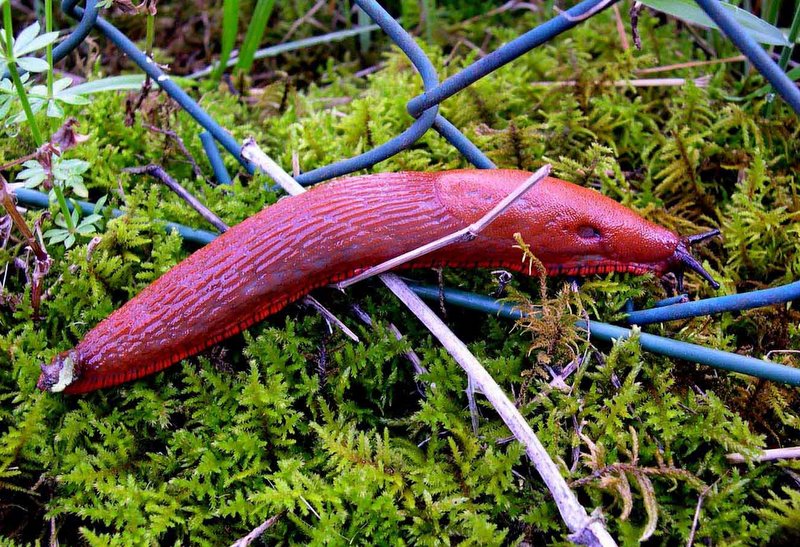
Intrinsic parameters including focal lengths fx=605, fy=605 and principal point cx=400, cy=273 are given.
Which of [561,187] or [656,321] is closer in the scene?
[656,321]

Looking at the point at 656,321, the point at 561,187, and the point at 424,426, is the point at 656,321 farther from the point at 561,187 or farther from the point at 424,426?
the point at 424,426

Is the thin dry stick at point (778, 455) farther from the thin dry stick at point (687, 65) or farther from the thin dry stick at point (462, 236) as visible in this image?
the thin dry stick at point (687, 65)

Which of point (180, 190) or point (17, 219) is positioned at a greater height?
point (17, 219)

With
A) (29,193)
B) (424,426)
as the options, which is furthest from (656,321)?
(29,193)

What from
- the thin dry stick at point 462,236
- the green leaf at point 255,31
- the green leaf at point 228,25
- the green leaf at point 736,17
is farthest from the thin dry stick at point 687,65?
the green leaf at point 228,25

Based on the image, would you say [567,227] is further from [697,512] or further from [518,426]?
[697,512]

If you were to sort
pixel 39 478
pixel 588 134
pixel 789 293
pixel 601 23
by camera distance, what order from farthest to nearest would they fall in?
1. pixel 601 23
2. pixel 588 134
3. pixel 39 478
4. pixel 789 293

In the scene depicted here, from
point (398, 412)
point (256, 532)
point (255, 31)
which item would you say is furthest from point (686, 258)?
point (255, 31)
